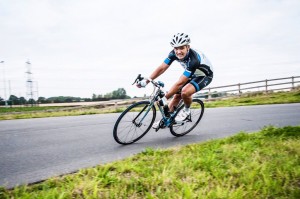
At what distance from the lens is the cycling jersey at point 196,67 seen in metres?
5.28

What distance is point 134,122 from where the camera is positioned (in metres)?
5.29

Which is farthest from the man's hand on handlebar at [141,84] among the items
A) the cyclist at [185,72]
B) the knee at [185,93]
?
the knee at [185,93]

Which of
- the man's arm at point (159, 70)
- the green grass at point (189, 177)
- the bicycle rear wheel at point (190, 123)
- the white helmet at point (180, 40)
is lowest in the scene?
the green grass at point (189, 177)

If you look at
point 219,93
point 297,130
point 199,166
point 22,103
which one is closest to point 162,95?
point 199,166

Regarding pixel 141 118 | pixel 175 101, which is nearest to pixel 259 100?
pixel 175 101

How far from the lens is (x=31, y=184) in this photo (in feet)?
9.86

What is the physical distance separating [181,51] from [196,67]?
0.47 m

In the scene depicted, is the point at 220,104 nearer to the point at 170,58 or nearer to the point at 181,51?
the point at 170,58

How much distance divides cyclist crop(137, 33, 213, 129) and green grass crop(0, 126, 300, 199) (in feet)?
5.51

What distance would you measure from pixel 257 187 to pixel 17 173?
120 inches

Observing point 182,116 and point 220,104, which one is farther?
point 220,104

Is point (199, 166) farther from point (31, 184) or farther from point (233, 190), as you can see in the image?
point (31, 184)

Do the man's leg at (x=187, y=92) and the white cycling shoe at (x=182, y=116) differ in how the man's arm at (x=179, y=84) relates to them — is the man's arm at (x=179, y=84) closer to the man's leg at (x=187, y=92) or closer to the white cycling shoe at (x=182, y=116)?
the man's leg at (x=187, y=92)

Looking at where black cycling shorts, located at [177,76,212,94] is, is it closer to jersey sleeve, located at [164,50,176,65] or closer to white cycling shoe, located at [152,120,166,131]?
jersey sleeve, located at [164,50,176,65]
